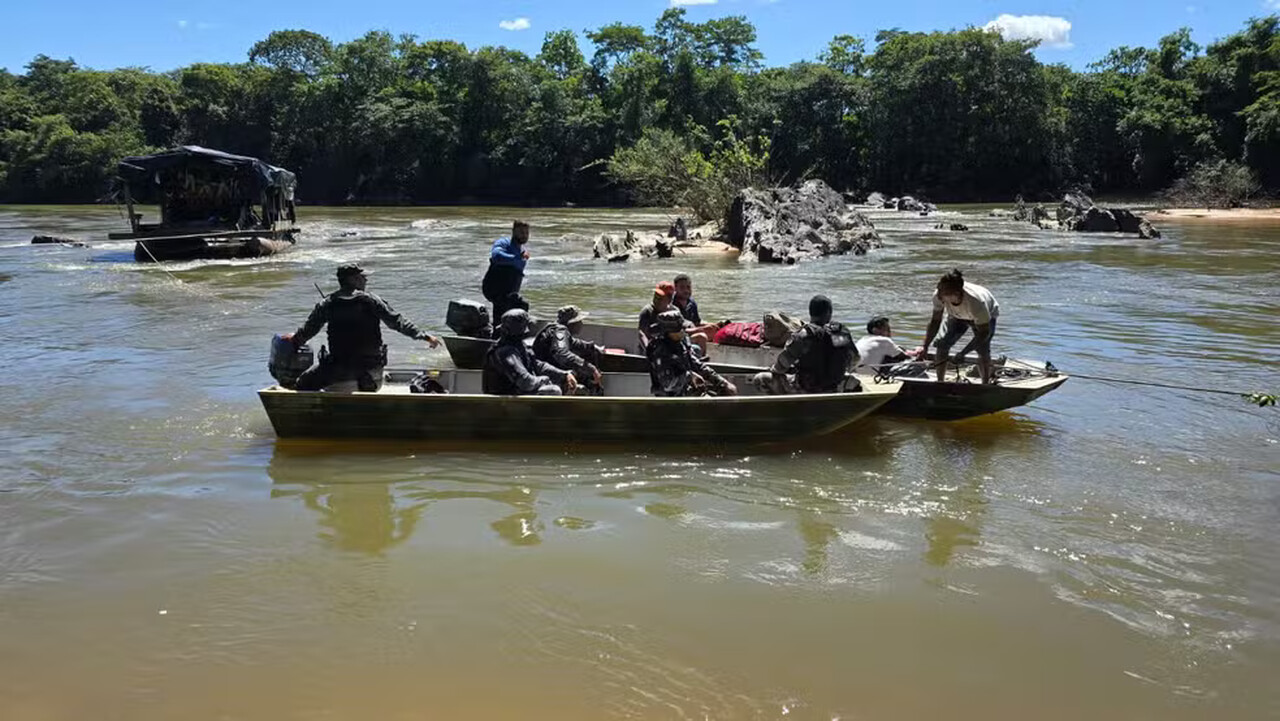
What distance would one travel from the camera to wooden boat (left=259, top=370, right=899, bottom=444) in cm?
666

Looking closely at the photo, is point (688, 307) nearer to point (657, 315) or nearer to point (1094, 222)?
point (657, 315)

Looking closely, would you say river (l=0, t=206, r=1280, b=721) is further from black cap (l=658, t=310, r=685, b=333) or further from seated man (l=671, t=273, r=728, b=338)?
seated man (l=671, t=273, r=728, b=338)

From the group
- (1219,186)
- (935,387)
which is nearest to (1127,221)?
(1219,186)

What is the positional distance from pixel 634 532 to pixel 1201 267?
1892cm

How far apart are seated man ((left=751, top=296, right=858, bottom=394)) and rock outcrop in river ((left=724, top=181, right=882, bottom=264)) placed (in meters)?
14.3

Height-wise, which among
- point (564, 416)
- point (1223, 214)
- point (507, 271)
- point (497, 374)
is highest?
point (1223, 214)

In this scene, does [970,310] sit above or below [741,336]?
above

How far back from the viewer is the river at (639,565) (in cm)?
393

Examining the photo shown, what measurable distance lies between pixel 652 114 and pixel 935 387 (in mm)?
53305

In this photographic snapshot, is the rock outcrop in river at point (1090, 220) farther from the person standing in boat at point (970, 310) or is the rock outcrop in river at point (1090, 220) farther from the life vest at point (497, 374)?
the life vest at point (497, 374)

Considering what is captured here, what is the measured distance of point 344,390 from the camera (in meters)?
6.92

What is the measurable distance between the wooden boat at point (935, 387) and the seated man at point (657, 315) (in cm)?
31

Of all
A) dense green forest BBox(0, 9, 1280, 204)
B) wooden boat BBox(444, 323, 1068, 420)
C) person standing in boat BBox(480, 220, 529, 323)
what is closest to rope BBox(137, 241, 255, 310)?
person standing in boat BBox(480, 220, 529, 323)

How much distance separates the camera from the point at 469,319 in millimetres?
9273
